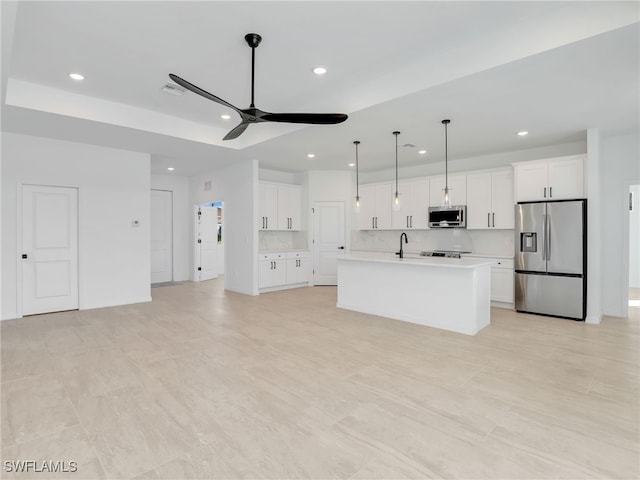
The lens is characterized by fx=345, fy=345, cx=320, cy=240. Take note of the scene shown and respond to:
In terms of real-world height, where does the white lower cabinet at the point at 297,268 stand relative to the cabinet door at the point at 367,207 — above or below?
below

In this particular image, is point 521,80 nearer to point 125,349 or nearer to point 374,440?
point 374,440

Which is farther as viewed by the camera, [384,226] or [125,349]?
[384,226]

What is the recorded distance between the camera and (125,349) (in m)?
3.84

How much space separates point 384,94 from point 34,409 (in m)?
4.25

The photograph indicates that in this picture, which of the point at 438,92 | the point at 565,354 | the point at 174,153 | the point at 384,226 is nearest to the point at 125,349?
the point at 174,153

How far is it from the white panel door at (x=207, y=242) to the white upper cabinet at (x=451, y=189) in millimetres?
5821

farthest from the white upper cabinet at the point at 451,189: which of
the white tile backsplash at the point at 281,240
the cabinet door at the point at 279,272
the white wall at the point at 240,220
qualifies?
the white wall at the point at 240,220

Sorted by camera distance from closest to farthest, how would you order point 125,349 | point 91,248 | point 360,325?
point 125,349, point 360,325, point 91,248

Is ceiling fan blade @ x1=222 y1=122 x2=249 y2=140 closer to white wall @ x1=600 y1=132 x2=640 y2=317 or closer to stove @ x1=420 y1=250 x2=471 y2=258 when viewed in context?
stove @ x1=420 y1=250 x2=471 y2=258

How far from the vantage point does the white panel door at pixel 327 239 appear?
8.40 meters

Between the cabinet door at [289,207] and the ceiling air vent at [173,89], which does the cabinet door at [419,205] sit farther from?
the ceiling air vent at [173,89]

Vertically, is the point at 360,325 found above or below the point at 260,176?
below

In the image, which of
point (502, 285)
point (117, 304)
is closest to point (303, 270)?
point (117, 304)

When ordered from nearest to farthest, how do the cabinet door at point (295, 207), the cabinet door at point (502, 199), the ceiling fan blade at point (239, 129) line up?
1. the ceiling fan blade at point (239, 129)
2. the cabinet door at point (502, 199)
3. the cabinet door at point (295, 207)
